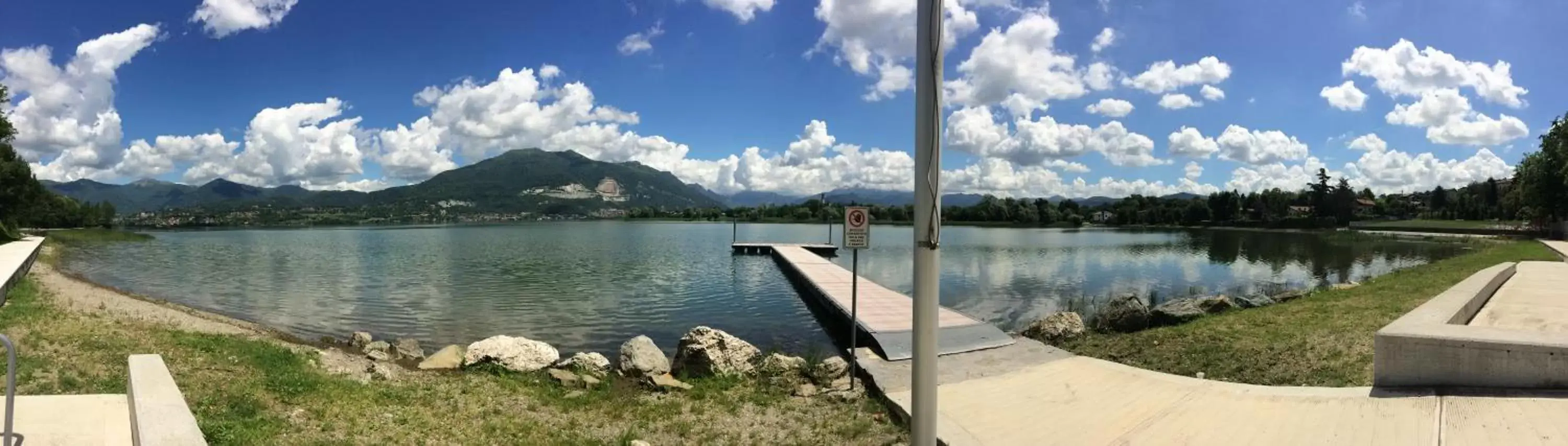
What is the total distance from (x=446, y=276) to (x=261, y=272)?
9.88 metres

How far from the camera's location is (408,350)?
12930 mm

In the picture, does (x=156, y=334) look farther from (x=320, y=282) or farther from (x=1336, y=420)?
(x=320, y=282)

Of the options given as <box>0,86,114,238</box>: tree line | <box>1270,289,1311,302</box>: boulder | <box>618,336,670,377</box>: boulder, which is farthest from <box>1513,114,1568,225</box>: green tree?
<box>0,86,114,238</box>: tree line

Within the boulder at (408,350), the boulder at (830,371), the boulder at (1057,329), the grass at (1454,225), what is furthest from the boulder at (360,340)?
the grass at (1454,225)

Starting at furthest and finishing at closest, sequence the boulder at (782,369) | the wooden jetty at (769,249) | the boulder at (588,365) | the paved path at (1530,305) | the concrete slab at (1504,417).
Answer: the wooden jetty at (769,249) < the boulder at (588,365) < the boulder at (782,369) < the paved path at (1530,305) < the concrete slab at (1504,417)

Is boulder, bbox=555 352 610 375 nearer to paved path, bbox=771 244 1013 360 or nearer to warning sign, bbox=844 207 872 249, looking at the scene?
paved path, bbox=771 244 1013 360

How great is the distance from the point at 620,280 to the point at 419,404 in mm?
20237

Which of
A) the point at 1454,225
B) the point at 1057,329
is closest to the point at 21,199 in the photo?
the point at 1057,329

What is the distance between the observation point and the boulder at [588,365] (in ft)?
34.2

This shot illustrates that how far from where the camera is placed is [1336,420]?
550 cm

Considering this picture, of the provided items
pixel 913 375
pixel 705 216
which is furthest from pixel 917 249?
pixel 705 216

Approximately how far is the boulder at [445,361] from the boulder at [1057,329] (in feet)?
31.3

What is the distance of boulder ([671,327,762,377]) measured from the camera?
1004cm

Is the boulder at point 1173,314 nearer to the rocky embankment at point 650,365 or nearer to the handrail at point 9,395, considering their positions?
the rocky embankment at point 650,365
